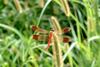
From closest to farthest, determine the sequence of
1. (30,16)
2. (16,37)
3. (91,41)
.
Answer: (91,41)
(16,37)
(30,16)

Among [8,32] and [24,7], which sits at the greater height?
[24,7]

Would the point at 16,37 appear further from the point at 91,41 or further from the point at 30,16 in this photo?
the point at 91,41

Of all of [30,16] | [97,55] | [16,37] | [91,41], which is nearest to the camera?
[97,55]

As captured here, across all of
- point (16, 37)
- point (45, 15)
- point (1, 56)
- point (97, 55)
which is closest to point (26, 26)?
point (16, 37)

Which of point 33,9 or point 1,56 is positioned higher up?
point 33,9

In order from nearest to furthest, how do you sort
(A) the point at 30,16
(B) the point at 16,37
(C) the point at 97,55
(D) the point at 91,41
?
(C) the point at 97,55
(D) the point at 91,41
(B) the point at 16,37
(A) the point at 30,16

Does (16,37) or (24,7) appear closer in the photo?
(16,37)

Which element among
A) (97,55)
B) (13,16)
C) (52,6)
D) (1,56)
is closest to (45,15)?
(52,6)

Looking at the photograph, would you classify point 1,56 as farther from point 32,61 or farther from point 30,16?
point 30,16

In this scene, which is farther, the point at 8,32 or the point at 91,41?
the point at 8,32
